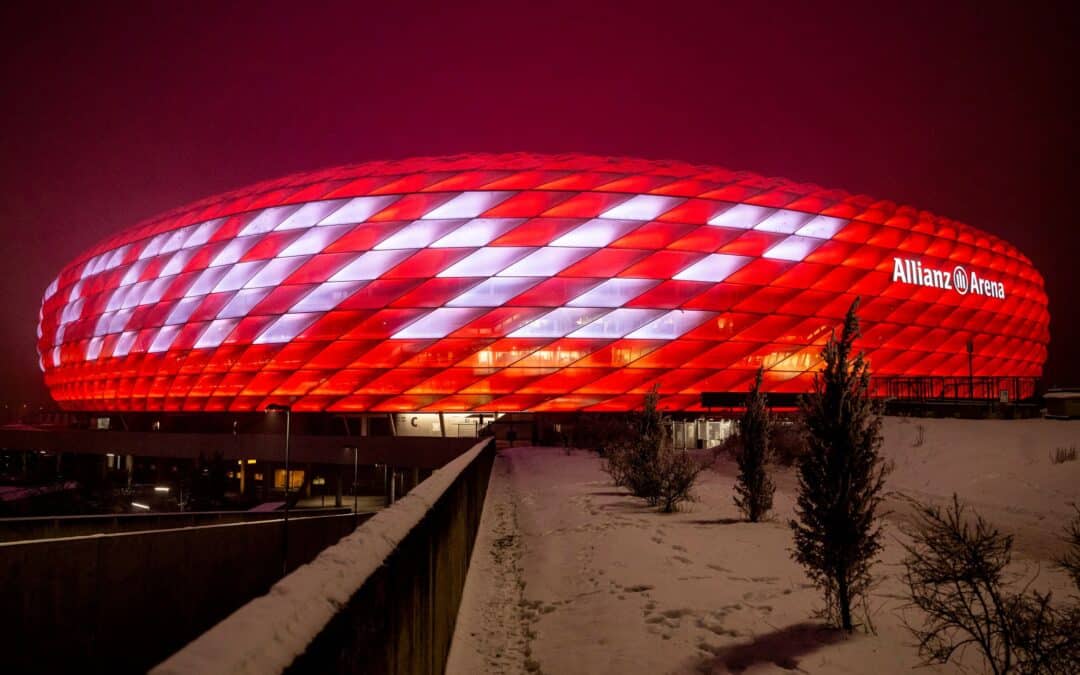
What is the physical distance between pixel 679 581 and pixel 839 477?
2.01 meters

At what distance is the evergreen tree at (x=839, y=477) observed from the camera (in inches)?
258

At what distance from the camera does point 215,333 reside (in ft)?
119

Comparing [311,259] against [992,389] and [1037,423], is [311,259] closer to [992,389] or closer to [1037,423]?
[1037,423]

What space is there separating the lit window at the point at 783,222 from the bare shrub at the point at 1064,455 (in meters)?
20.2

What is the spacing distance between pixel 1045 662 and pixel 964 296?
140 feet

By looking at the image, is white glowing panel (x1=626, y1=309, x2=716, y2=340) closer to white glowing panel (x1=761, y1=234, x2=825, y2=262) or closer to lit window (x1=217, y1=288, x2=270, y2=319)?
white glowing panel (x1=761, y1=234, x2=825, y2=262)

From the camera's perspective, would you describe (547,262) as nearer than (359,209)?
Yes

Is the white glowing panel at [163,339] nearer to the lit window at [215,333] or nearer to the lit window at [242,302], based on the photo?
the lit window at [215,333]

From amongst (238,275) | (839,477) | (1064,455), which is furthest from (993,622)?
(238,275)

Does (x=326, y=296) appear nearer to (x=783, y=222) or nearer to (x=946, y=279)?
(x=783, y=222)

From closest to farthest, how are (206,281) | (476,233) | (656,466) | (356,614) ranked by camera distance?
(356,614), (656,466), (476,233), (206,281)

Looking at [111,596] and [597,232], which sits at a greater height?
[597,232]

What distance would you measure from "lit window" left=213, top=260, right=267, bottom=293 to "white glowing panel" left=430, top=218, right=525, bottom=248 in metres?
9.20

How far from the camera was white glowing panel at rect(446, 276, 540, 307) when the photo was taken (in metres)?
32.9
